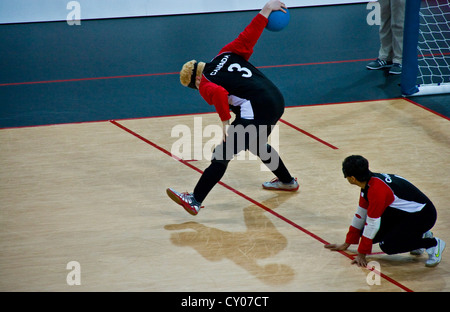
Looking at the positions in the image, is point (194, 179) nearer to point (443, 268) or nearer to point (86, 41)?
point (443, 268)

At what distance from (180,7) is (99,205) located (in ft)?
23.2

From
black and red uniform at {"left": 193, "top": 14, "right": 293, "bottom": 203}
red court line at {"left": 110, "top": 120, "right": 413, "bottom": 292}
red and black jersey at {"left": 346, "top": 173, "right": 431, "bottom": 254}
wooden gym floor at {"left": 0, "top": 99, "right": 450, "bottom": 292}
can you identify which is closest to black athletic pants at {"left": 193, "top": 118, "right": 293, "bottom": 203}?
black and red uniform at {"left": 193, "top": 14, "right": 293, "bottom": 203}

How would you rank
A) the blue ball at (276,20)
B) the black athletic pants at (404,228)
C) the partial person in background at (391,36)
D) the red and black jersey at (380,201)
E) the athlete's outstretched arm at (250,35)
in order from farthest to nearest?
1. the partial person in background at (391,36)
2. the blue ball at (276,20)
3. the athlete's outstretched arm at (250,35)
4. the black athletic pants at (404,228)
5. the red and black jersey at (380,201)

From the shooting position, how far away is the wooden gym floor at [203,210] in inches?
174

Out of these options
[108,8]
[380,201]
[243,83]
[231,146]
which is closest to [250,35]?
[243,83]

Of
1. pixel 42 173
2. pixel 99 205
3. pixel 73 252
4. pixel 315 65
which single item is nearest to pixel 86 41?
pixel 315 65

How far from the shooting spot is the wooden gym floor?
14.5 ft

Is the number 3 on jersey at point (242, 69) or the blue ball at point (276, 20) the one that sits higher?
the blue ball at point (276, 20)

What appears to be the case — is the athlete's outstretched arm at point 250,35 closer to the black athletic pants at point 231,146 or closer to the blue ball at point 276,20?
the blue ball at point 276,20

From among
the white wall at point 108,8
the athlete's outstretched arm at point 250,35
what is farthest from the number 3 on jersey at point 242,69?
the white wall at point 108,8

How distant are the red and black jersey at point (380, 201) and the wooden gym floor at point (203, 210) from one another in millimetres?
347

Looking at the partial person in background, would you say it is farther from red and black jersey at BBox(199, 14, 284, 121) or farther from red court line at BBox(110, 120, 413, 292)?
red and black jersey at BBox(199, 14, 284, 121)

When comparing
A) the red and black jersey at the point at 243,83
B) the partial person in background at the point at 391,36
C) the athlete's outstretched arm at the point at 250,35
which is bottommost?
the red and black jersey at the point at 243,83

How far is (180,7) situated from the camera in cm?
1174
